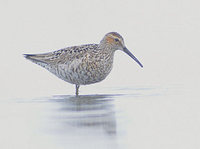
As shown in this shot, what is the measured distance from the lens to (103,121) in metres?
8.39

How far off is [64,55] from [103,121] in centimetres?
489

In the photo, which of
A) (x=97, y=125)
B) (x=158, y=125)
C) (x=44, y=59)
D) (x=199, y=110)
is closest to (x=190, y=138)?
(x=158, y=125)

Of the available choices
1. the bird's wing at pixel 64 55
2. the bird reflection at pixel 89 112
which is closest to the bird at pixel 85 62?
the bird's wing at pixel 64 55

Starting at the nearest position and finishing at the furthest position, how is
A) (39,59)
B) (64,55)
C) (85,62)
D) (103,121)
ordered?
(103,121), (85,62), (64,55), (39,59)

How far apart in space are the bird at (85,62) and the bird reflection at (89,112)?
58cm

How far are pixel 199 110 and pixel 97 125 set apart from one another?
7.41 ft

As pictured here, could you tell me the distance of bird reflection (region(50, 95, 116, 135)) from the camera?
806cm

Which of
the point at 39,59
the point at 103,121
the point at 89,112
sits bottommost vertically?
the point at 103,121

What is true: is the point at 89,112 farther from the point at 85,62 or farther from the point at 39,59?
the point at 39,59

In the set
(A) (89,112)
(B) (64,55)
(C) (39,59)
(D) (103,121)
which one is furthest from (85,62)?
(D) (103,121)

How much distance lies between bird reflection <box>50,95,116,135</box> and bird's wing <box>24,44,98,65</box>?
112 centimetres

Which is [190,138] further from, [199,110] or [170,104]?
[170,104]

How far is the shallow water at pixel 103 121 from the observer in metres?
6.92

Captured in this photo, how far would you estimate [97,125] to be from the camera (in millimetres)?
8016
